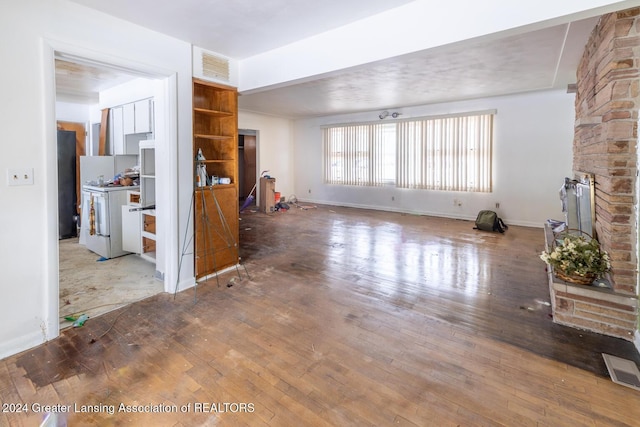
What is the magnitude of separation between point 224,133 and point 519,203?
6.05 metres

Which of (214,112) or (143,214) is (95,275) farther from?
(214,112)

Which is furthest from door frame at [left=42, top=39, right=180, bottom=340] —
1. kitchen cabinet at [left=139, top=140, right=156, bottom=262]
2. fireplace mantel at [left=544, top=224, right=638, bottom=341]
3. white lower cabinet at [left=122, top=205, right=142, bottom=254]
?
fireplace mantel at [left=544, top=224, right=638, bottom=341]

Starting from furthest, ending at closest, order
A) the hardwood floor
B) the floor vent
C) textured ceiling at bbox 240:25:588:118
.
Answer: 1. textured ceiling at bbox 240:25:588:118
2. the floor vent
3. the hardwood floor

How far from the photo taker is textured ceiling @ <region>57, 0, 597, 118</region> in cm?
259

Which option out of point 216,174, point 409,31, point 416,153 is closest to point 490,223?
point 416,153

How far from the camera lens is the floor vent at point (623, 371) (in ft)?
6.56

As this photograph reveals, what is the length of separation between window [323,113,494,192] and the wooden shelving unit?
5.29 metres

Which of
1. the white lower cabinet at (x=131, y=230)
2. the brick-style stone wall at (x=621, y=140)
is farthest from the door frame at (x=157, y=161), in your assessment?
the brick-style stone wall at (x=621, y=140)

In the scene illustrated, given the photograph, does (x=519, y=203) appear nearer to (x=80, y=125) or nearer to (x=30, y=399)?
(x=30, y=399)

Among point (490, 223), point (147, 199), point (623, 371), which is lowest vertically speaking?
point (623, 371)

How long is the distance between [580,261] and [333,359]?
215cm

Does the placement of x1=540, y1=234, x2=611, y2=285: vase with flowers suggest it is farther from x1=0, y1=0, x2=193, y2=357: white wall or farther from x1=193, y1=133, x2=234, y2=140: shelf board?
x1=0, y1=0, x2=193, y2=357: white wall

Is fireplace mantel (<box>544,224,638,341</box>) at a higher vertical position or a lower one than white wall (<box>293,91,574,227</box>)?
lower

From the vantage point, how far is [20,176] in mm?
2301
